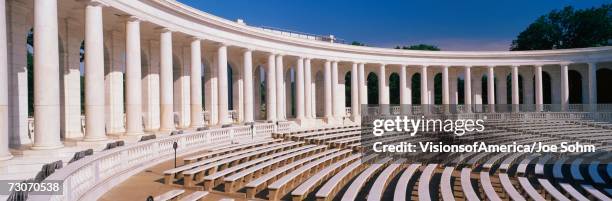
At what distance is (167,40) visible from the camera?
32.3 metres

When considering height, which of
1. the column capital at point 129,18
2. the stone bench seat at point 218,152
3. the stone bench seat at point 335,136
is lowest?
the stone bench seat at point 335,136

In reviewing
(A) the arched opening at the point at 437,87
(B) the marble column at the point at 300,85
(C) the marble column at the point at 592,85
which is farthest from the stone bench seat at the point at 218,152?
(A) the arched opening at the point at 437,87

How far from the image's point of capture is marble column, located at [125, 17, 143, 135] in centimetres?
2792

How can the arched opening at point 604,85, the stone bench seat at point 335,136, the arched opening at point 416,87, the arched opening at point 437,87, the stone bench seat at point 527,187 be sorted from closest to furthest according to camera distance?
the stone bench seat at point 527,187 → the stone bench seat at point 335,136 → the arched opening at point 604,85 → the arched opening at point 416,87 → the arched opening at point 437,87

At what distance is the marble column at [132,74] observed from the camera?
27.9 meters

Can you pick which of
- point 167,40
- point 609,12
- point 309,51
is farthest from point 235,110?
point 609,12

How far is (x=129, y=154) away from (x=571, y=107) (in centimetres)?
6528

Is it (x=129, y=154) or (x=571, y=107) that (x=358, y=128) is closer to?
(x=129, y=154)

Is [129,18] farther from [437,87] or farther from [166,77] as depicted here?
[437,87]

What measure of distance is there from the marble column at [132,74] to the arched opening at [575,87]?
256ft

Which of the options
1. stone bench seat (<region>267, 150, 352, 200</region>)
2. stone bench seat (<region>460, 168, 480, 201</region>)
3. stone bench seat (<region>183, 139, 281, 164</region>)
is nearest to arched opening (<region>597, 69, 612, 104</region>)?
stone bench seat (<region>267, 150, 352, 200</region>)

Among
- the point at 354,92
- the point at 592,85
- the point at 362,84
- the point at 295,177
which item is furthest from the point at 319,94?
the point at 295,177

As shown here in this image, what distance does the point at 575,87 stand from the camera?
77.1 m

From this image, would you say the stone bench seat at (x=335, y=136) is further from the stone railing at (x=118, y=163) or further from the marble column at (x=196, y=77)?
the marble column at (x=196, y=77)
